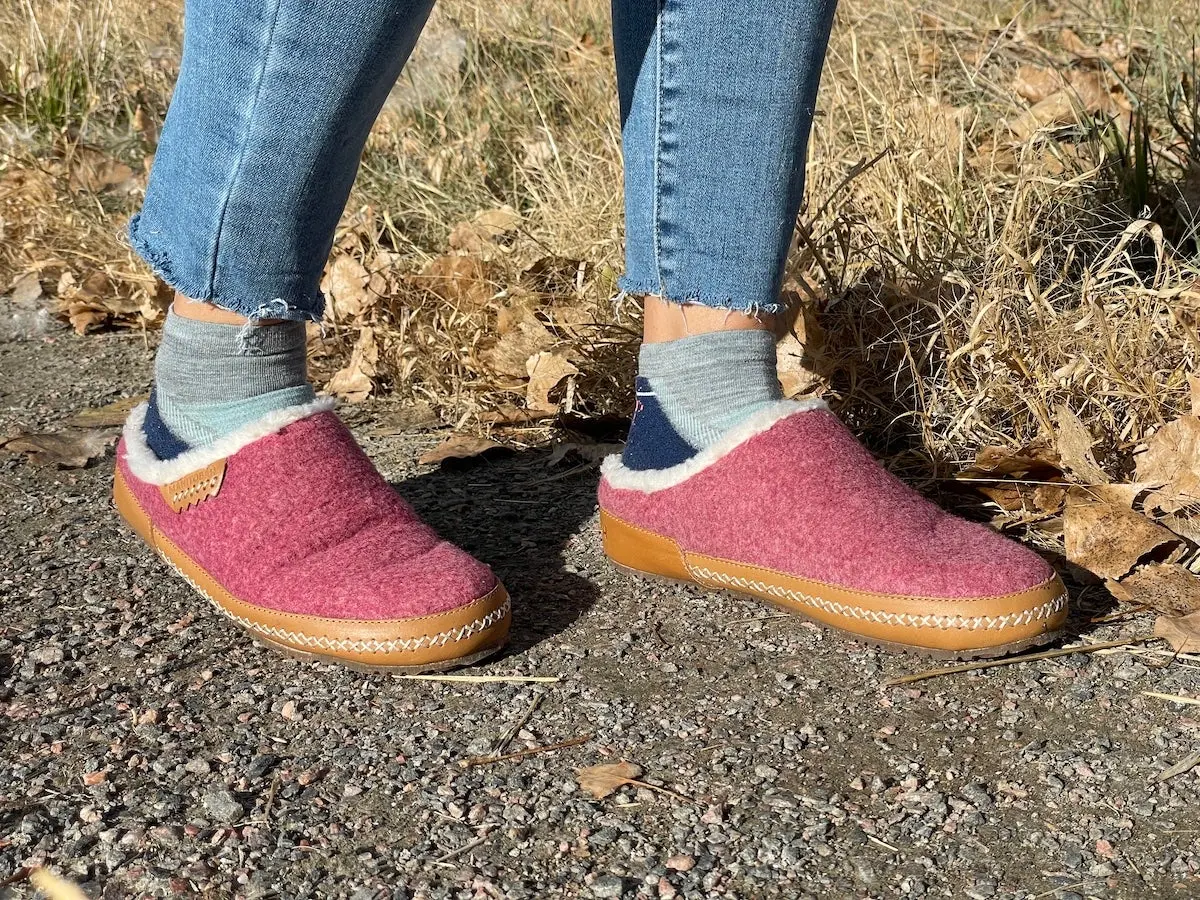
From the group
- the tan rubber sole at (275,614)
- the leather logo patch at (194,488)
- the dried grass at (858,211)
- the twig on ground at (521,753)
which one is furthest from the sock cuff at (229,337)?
the dried grass at (858,211)

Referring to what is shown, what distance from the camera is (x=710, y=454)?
1520 mm

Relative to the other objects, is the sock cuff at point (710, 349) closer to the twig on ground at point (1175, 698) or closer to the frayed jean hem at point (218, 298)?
the frayed jean hem at point (218, 298)

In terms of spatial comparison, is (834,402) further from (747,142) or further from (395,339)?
(395,339)

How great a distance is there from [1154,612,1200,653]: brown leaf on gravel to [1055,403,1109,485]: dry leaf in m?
0.27

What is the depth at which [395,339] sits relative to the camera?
2.34 meters

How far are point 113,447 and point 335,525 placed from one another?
77 cm

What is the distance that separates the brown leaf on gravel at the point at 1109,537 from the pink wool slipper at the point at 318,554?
68cm

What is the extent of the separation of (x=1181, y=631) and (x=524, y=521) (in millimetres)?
822

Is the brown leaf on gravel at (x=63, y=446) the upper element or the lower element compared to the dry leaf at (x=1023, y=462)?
lower

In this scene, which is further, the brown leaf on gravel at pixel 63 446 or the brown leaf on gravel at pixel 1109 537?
the brown leaf on gravel at pixel 63 446

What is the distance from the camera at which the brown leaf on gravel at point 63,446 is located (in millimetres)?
1996

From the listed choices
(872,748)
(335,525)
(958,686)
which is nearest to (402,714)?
(335,525)

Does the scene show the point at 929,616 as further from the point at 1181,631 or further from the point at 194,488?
the point at 194,488

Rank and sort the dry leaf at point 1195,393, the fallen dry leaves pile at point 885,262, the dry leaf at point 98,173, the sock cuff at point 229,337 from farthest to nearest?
the dry leaf at point 98,173, the fallen dry leaves pile at point 885,262, the dry leaf at point 1195,393, the sock cuff at point 229,337
